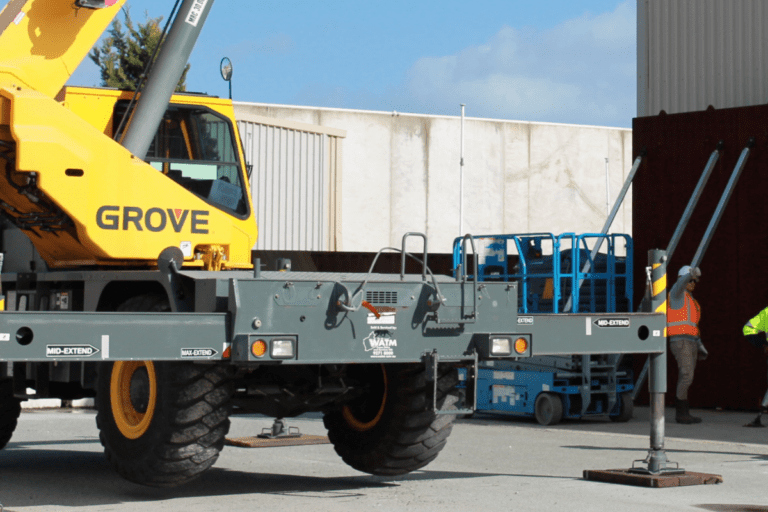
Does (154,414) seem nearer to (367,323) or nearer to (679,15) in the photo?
(367,323)

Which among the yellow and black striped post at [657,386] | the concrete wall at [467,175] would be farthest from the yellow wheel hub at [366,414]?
the concrete wall at [467,175]

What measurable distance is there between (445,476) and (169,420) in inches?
107

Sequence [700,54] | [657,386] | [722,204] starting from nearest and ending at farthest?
[657,386] < [722,204] < [700,54]

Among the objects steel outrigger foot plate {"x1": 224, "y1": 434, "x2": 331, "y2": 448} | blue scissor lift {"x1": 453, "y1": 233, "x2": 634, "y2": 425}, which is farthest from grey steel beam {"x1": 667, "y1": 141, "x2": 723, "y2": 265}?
steel outrigger foot plate {"x1": 224, "y1": 434, "x2": 331, "y2": 448}

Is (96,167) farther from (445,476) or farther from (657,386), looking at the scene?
(657,386)

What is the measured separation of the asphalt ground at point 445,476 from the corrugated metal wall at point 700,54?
4912 millimetres

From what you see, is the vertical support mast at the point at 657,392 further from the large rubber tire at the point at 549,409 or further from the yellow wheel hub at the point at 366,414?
the large rubber tire at the point at 549,409

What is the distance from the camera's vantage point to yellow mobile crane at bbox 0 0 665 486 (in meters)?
7.58

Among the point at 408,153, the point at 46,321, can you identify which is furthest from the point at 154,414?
the point at 408,153

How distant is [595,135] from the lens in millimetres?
37156

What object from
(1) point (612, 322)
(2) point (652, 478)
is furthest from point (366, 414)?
(2) point (652, 478)

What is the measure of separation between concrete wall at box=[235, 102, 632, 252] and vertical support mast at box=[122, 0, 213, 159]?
22.1 meters

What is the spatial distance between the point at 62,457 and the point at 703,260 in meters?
9.12

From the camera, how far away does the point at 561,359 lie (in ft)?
48.4
